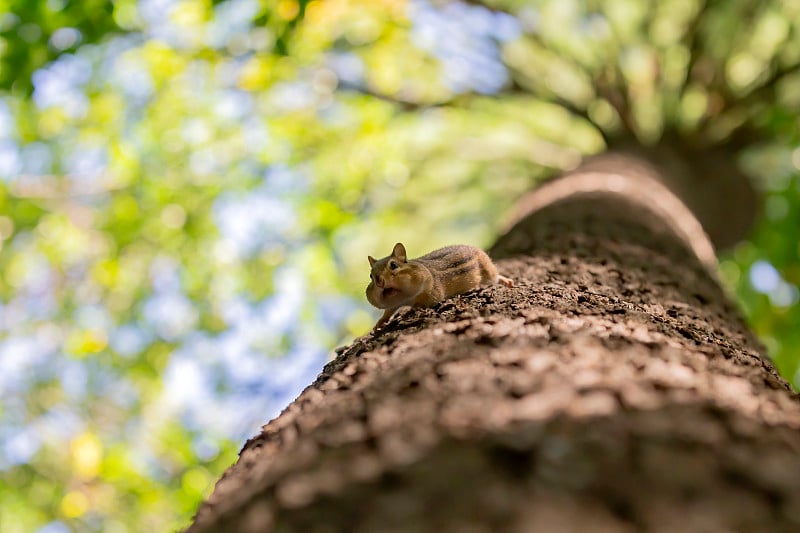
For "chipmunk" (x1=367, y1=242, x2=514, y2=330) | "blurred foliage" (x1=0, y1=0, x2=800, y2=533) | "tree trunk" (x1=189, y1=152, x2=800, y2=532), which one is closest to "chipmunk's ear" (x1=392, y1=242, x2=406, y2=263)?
"chipmunk" (x1=367, y1=242, x2=514, y2=330)

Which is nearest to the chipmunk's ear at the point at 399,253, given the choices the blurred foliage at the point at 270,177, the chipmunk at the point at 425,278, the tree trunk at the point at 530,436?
the chipmunk at the point at 425,278

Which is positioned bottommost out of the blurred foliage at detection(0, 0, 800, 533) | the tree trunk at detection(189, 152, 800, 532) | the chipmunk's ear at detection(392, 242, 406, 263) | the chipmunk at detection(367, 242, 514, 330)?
the tree trunk at detection(189, 152, 800, 532)

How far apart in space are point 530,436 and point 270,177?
5.56 meters

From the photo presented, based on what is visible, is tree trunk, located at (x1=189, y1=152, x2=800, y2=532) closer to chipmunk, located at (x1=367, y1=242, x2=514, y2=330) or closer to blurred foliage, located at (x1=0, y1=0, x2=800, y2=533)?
chipmunk, located at (x1=367, y1=242, x2=514, y2=330)

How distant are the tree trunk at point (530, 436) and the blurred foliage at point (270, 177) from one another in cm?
402

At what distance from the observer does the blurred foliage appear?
549cm

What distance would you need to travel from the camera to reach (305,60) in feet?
17.2

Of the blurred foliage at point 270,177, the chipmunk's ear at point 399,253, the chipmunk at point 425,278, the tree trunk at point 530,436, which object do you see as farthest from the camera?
the blurred foliage at point 270,177

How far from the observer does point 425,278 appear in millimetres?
2250

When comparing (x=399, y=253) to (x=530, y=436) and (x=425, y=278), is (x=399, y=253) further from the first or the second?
(x=530, y=436)

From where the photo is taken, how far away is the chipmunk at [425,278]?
2.25m

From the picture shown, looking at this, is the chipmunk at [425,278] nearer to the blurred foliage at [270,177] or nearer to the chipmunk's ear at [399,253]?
the chipmunk's ear at [399,253]

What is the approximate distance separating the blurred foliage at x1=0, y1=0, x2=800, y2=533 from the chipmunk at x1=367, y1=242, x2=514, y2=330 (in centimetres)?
308

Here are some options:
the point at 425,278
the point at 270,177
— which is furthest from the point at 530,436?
the point at 270,177
